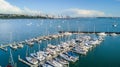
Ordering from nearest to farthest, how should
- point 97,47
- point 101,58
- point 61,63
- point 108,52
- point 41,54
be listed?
point 61,63, point 41,54, point 101,58, point 108,52, point 97,47

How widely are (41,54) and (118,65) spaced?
39.2 feet

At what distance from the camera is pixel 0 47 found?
48.2 m

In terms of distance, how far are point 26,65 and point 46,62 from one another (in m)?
2.97

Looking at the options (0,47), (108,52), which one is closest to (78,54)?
(108,52)

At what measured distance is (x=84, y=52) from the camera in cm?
4269

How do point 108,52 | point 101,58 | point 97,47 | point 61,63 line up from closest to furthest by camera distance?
1. point 61,63
2. point 101,58
3. point 108,52
4. point 97,47

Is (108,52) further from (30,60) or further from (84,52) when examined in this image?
(30,60)

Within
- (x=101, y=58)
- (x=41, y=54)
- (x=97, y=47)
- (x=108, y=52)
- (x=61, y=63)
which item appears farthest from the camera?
(x=97, y=47)

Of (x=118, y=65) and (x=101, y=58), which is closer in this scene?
(x=118, y=65)

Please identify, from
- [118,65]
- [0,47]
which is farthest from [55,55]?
[0,47]

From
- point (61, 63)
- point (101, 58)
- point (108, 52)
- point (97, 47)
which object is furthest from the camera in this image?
point (97, 47)

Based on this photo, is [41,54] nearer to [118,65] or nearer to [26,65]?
[26,65]

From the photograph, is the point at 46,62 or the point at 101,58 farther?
the point at 101,58

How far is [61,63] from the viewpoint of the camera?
33.9 metres
